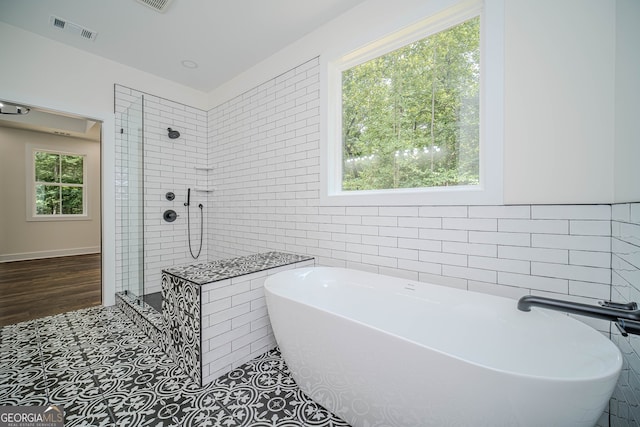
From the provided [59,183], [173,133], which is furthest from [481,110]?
[59,183]

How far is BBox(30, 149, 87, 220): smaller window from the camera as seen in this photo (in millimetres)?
5669

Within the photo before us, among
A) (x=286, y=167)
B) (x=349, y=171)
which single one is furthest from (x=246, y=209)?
(x=349, y=171)

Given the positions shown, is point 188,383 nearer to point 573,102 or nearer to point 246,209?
point 246,209

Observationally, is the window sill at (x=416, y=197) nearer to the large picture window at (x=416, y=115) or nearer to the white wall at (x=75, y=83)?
the large picture window at (x=416, y=115)

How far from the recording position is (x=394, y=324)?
1.69 m

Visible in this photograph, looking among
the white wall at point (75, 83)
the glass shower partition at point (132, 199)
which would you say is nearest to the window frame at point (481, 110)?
the glass shower partition at point (132, 199)

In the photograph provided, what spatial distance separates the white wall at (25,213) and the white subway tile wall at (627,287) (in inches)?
343

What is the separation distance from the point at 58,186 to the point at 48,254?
1.56 metres

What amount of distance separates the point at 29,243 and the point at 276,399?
7220 mm

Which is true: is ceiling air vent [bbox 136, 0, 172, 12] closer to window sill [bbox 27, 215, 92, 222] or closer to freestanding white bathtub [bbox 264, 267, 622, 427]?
freestanding white bathtub [bbox 264, 267, 622, 427]

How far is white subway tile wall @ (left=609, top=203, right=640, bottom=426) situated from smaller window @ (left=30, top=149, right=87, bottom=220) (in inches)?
346

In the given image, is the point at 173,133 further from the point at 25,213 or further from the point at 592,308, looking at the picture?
the point at 25,213

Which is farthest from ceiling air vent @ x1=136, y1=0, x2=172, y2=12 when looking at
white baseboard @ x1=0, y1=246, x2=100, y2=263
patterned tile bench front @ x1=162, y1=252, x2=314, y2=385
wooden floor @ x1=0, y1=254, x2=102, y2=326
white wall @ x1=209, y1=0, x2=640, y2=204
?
white baseboard @ x1=0, y1=246, x2=100, y2=263

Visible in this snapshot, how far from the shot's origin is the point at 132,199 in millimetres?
2900
